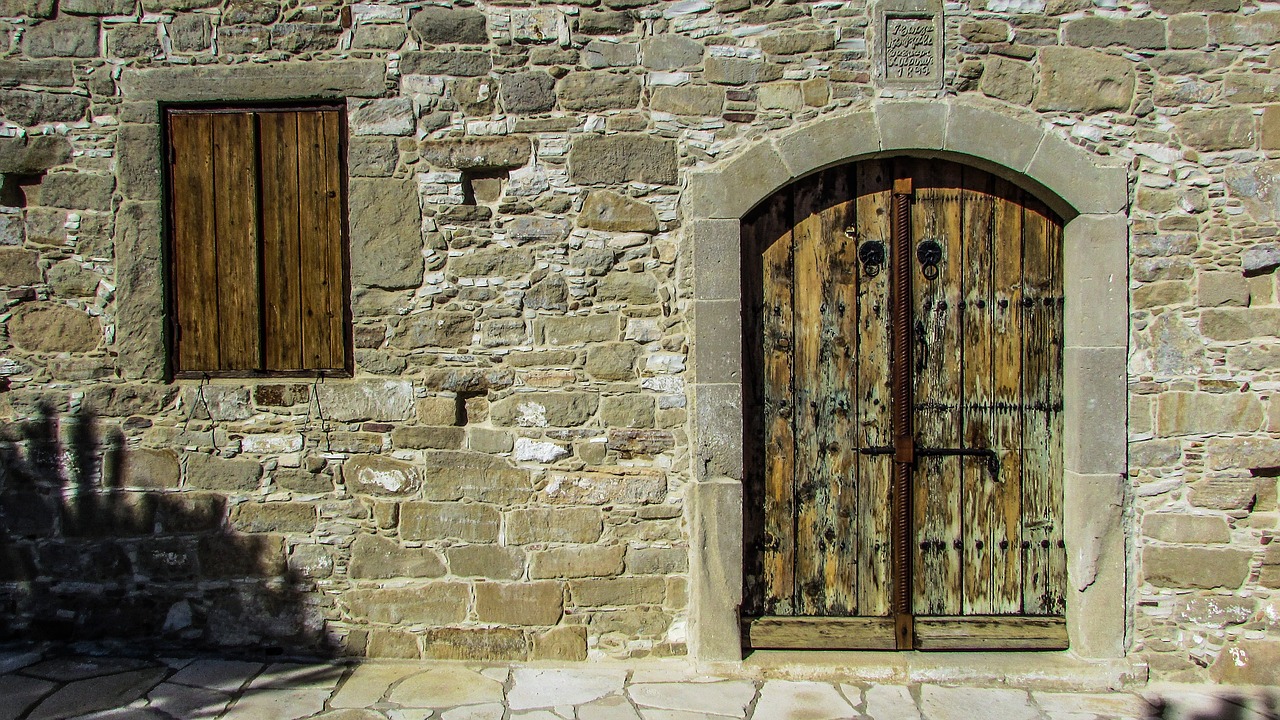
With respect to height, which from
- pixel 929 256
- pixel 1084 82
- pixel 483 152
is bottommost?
pixel 929 256

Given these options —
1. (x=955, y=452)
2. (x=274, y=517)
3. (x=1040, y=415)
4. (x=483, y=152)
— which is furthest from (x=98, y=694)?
(x=1040, y=415)

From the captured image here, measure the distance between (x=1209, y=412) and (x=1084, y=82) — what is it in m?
1.44

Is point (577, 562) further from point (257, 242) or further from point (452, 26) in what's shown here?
point (452, 26)

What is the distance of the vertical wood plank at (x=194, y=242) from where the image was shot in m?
3.56

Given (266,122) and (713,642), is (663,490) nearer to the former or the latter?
(713,642)

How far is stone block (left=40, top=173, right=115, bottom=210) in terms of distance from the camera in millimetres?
3508

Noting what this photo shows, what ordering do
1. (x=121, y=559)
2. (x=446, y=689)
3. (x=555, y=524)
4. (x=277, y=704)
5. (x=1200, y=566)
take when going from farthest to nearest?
(x=121, y=559), (x=555, y=524), (x=1200, y=566), (x=446, y=689), (x=277, y=704)

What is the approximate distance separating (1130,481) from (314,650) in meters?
3.51

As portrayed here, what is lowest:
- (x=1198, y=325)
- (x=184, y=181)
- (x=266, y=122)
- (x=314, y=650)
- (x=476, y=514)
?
(x=314, y=650)

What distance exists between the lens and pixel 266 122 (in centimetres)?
356

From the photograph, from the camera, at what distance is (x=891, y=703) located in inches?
125

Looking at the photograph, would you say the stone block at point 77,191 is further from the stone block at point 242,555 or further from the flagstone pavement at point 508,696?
the flagstone pavement at point 508,696

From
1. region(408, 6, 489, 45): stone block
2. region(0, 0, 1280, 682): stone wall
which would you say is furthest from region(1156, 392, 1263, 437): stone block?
region(408, 6, 489, 45): stone block

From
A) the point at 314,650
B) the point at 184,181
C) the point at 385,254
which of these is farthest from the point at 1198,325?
the point at 184,181
